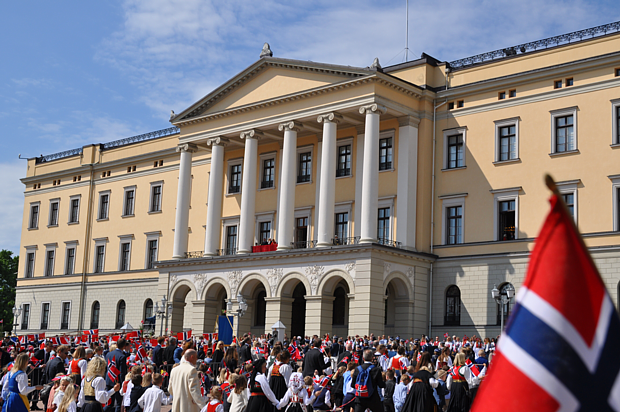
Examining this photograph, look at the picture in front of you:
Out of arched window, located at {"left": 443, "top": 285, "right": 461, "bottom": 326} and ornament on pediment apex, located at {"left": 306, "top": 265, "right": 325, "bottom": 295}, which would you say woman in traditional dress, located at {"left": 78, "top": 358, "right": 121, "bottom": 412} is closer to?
ornament on pediment apex, located at {"left": 306, "top": 265, "right": 325, "bottom": 295}

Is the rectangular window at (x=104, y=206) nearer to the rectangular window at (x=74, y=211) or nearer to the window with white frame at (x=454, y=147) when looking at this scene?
the rectangular window at (x=74, y=211)

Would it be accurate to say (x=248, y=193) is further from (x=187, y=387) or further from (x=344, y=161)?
(x=187, y=387)

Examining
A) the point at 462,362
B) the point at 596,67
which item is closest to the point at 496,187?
the point at 596,67

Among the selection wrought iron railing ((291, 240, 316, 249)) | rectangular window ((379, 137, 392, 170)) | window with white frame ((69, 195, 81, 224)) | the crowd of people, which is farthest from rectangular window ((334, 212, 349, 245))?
window with white frame ((69, 195, 81, 224))

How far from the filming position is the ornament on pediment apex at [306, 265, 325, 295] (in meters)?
38.7

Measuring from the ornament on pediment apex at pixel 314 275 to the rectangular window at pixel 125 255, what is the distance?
2128 centimetres

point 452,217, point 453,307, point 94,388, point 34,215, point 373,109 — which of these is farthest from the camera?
point 34,215

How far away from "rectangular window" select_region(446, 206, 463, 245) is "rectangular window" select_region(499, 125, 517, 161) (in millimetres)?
3405

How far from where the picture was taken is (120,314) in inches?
2197

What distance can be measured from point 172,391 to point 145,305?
4298cm

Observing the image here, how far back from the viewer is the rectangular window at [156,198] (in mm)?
A: 54691

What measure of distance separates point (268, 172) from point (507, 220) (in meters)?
15.2

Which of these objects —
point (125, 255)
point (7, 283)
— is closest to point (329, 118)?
point (125, 255)

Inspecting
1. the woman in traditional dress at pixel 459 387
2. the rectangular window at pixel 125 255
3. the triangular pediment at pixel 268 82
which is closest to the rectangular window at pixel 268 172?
the triangular pediment at pixel 268 82
